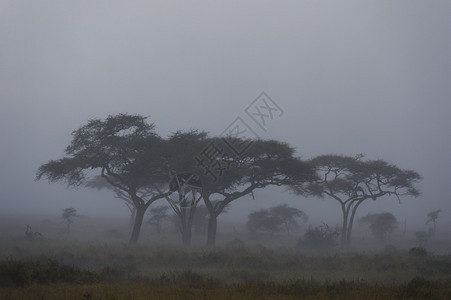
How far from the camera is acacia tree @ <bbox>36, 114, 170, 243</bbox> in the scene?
26.9 metres

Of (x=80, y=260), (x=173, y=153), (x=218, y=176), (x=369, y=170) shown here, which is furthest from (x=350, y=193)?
(x=80, y=260)

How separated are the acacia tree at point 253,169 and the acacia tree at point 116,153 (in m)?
3.83

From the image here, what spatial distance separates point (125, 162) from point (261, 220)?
2138 centimetres

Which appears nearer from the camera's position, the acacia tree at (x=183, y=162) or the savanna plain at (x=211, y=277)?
the savanna plain at (x=211, y=277)

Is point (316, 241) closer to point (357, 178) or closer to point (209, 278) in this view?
point (357, 178)

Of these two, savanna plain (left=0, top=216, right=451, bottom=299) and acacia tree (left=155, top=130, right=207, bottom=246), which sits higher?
acacia tree (left=155, top=130, right=207, bottom=246)

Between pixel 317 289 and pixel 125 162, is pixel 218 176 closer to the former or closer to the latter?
pixel 125 162

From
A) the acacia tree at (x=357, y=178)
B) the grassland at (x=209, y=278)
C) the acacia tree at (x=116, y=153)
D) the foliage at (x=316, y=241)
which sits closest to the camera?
the grassland at (x=209, y=278)

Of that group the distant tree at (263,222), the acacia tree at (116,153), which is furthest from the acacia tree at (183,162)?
the distant tree at (263,222)

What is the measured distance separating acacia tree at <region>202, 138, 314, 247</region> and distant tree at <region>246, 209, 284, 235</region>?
1495 cm

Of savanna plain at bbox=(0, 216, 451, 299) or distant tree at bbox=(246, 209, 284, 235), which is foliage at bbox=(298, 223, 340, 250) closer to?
distant tree at bbox=(246, 209, 284, 235)

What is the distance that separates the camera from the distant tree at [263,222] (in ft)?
145

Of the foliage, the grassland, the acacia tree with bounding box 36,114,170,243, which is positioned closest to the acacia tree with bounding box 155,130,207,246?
the acacia tree with bounding box 36,114,170,243

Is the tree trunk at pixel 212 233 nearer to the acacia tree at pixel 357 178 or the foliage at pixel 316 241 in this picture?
the foliage at pixel 316 241
